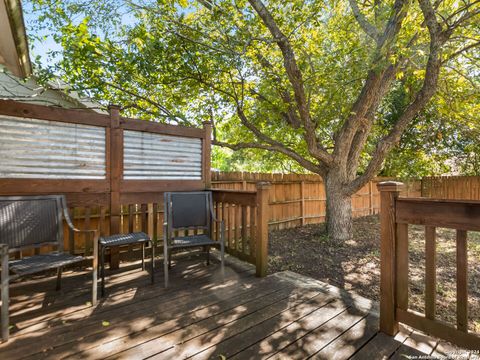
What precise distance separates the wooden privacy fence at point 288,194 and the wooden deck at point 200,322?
10.6 ft

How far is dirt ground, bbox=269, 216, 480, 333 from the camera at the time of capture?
10.1 ft

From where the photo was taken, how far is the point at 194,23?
449 centimetres

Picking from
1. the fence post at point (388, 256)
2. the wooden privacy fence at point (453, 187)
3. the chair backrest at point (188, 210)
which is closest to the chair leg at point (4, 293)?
the chair backrest at point (188, 210)

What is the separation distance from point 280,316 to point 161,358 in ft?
3.20

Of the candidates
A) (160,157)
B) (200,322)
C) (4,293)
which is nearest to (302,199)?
(160,157)

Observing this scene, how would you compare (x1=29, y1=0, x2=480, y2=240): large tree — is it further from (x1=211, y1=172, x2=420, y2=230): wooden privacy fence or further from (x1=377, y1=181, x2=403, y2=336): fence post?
(x1=377, y1=181, x2=403, y2=336): fence post

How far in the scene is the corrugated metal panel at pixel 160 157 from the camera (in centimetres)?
328

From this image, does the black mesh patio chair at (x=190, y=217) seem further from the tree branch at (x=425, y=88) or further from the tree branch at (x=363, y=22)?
the tree branch at (x=363, y=22)

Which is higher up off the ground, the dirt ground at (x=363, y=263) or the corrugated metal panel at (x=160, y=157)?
the corrugated metal panel at (x=160, y=157)

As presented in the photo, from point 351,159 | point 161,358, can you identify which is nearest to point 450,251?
point 351,159

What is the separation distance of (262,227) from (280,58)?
15.0 ft

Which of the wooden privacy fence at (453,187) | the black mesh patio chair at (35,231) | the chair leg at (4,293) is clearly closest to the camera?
the chair leg at (4,293)

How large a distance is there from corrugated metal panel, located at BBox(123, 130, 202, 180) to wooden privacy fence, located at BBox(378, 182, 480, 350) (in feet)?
8.33

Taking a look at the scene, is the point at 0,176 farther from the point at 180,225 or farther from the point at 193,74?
the point at 193,74
